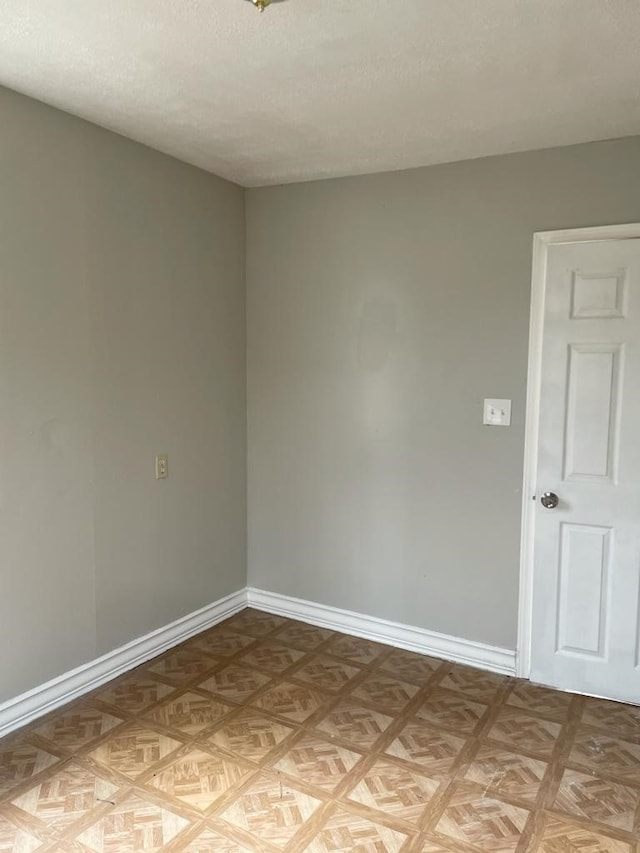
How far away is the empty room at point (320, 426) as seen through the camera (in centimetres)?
203

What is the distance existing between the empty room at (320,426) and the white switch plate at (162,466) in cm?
1

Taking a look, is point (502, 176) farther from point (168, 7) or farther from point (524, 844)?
point (524, 844)

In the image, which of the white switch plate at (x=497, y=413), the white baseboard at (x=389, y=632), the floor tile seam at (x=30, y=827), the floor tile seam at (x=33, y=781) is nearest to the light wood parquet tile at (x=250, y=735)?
the floor tile seam at (x=33, y=781)

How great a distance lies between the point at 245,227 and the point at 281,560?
1892 millimetres

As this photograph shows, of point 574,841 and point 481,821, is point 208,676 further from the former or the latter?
point 574,841

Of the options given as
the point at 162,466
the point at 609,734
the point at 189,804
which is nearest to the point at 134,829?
the point at 189,804

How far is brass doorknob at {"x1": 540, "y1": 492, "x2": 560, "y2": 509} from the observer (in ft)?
9.36

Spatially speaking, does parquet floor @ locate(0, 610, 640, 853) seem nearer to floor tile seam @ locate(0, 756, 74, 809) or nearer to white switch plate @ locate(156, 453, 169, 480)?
floor tile seam @ locate(0, 756, 74, 809)

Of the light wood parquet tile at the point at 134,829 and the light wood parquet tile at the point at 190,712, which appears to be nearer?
the light wood parquet tile at the point at 134,829

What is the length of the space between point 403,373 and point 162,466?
127 centimetres

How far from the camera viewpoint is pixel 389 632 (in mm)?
3359

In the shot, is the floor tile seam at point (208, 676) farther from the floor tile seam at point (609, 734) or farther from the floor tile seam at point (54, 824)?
the floor tile seam at point (609, 734)

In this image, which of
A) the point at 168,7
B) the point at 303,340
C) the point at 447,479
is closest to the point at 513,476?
the point at 447,479

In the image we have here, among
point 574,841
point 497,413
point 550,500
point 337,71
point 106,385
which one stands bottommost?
point 574,841
